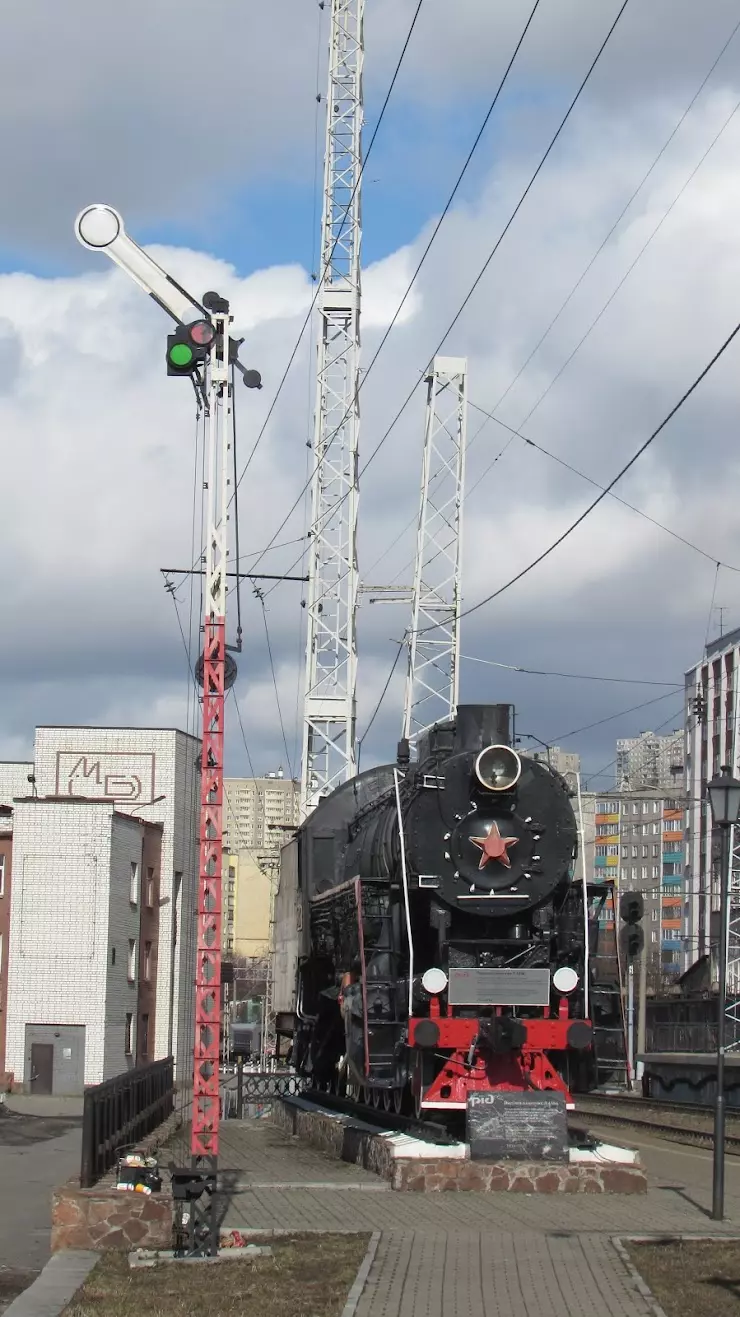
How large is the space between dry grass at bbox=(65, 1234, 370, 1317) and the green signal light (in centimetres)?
656

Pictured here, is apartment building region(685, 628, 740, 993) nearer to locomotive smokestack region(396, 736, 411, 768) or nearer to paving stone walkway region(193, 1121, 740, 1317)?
locomotive smokestack region(396, 736, 411, 768)

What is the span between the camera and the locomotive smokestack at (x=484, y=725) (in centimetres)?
1706

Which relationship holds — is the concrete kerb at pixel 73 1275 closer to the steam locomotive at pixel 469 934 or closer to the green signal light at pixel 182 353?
the steam locomotive at pixel 469 934

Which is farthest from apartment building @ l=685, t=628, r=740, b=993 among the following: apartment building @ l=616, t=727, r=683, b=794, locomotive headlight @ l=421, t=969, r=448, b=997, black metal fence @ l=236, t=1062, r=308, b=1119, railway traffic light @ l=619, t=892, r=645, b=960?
locomotive headlight @ l=421, t=969, r=448, b=997

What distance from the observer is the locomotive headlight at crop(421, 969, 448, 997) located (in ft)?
51.2

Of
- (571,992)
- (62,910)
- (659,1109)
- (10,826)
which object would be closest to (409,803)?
(571,992)

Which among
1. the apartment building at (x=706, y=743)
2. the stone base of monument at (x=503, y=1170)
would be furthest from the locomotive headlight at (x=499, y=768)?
the apartment building at (x=706, y=743)

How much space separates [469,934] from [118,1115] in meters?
4.04

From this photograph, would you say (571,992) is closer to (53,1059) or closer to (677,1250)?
(677,1250)

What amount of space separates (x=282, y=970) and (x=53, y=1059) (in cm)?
1186

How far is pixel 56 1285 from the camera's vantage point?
33.0 feet

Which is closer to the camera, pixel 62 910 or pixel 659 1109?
pixel 659 1109

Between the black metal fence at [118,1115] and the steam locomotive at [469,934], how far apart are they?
2516 mm

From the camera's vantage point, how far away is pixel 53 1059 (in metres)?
39.8
